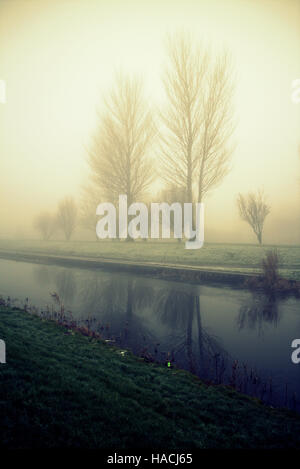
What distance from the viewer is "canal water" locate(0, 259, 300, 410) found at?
5.88 m

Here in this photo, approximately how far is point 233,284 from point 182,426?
11202 mm

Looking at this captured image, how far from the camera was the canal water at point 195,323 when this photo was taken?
5879 millimetres

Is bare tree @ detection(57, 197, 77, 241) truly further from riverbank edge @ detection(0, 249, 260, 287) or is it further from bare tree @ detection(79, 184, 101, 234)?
riverbank edge @ detection(0, 249, 260, 287)

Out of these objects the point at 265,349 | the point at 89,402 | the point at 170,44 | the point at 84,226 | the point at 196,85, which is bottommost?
the point at 265,349

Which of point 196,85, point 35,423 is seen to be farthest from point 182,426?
point 196,85

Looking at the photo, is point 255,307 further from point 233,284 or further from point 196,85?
point 196,85

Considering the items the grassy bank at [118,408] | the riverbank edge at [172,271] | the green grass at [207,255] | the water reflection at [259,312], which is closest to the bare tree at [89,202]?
the green grass at [207,255]

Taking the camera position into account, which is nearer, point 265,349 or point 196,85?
point 265,349

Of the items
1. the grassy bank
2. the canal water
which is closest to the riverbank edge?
the canal water

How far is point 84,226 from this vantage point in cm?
4500

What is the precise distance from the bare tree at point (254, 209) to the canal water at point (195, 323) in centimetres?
1837

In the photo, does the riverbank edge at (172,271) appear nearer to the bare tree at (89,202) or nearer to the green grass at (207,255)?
the green grass at (207,255)

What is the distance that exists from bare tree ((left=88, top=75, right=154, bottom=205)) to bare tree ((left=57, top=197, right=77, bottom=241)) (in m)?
17.6

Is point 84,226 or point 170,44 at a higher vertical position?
point 170,44
